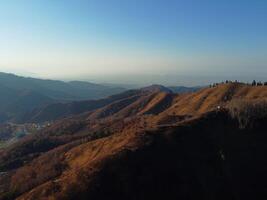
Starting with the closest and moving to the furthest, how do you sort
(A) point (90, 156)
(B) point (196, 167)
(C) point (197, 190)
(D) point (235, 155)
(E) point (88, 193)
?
(E) point (88, 193)
(C) point (197, 190)
(B) point (196, 167)
(D) point (235, 155)
(A) point (90, 156)

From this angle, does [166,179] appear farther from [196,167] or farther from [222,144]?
[222,144]

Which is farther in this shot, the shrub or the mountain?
the shrub

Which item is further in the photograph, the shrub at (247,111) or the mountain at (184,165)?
the shrub at (247,111)

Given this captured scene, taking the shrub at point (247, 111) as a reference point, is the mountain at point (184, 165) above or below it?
below

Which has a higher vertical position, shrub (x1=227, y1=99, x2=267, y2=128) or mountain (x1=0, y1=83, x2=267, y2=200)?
shrub (x1=227, y1=99, x2=267, y2=128)

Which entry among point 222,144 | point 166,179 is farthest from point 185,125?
point 166,179

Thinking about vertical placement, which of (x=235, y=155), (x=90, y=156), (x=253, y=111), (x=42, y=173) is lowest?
(x=42, y=173)

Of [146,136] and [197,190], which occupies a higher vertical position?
[146,136]

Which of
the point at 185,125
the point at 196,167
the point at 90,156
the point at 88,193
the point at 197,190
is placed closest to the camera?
the point at 88,193

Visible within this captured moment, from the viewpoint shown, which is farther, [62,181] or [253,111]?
[253,111]

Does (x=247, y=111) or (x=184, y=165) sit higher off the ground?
(x=247, y=111)

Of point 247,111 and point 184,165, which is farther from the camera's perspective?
point 247,111
